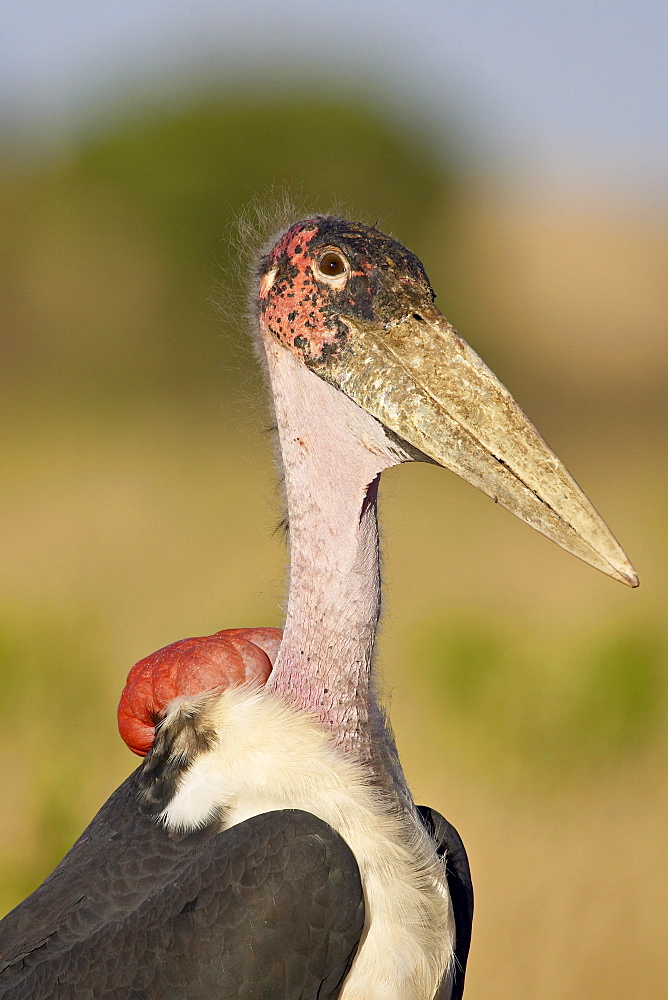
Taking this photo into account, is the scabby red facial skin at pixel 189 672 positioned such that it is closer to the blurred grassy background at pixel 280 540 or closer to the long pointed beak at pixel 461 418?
the blurred grassy background at pixel 280 540

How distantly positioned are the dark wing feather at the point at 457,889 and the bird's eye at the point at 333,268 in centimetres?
150

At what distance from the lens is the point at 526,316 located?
3494 centimetres

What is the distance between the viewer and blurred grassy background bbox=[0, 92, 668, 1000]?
575cm

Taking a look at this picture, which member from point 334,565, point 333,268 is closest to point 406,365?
point 333,268

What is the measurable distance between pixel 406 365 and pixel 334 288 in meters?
0.27

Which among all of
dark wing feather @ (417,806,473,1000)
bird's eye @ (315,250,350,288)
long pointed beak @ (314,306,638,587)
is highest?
bird's eye @ (315,250,350,288)

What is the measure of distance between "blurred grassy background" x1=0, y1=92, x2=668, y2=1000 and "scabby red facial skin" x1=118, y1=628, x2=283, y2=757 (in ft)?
0.71

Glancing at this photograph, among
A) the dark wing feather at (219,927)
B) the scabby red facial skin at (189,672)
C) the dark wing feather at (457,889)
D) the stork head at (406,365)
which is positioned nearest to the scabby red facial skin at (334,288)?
the stork head at (406,365)

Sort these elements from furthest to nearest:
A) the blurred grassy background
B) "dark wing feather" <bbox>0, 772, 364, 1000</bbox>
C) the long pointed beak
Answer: the blurred grassy background < the long pointed beak < "dark wing feather" <bbox>0, 772, 364, 1000</bbox>

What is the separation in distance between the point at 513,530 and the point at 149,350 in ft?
32.4

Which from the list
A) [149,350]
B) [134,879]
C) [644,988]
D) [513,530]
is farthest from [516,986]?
[149,350]

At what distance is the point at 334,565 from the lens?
9.80 ft

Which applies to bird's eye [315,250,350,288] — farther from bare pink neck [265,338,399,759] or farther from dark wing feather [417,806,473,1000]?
dark wing feather [417,806,473,1000]

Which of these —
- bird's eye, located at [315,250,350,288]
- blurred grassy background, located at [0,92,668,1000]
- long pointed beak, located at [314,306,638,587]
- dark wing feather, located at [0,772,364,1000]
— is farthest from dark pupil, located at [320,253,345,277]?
dark wing feather, located at [0,772,364,1000]
